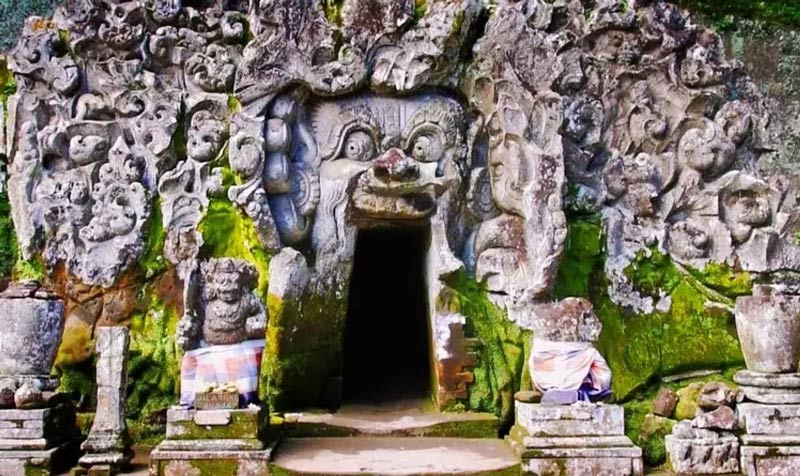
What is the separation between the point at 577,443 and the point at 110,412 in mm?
3462

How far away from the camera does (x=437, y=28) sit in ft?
26.4

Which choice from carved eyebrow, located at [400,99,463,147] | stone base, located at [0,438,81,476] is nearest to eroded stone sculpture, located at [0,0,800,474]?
carved eyebrow, located at [400,99,463,147]

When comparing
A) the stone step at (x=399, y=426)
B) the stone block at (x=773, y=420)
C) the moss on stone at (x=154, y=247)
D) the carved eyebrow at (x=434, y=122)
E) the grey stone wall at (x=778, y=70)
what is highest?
the grey stone wall at (x=778, y=70)

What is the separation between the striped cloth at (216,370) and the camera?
6348 mm

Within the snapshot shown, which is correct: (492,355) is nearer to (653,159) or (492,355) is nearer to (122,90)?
(653,159)

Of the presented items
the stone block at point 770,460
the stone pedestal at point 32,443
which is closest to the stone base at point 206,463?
the stone pedestal at point 32,443

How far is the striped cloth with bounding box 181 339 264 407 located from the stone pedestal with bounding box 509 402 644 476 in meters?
2.07

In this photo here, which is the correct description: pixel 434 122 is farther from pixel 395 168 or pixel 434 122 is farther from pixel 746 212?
pixel 746 212

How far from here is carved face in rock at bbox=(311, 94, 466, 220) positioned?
798 cm

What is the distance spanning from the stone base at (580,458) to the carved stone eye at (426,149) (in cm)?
295

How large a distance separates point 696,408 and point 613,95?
128 inches

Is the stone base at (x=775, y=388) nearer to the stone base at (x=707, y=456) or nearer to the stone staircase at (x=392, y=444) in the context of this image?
the stone base at (x=707, y=456)

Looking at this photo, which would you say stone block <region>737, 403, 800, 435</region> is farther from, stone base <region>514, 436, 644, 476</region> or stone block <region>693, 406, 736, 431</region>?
stone base <region>514, 436, 644, 476</region>

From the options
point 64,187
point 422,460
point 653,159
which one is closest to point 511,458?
point 422,460
